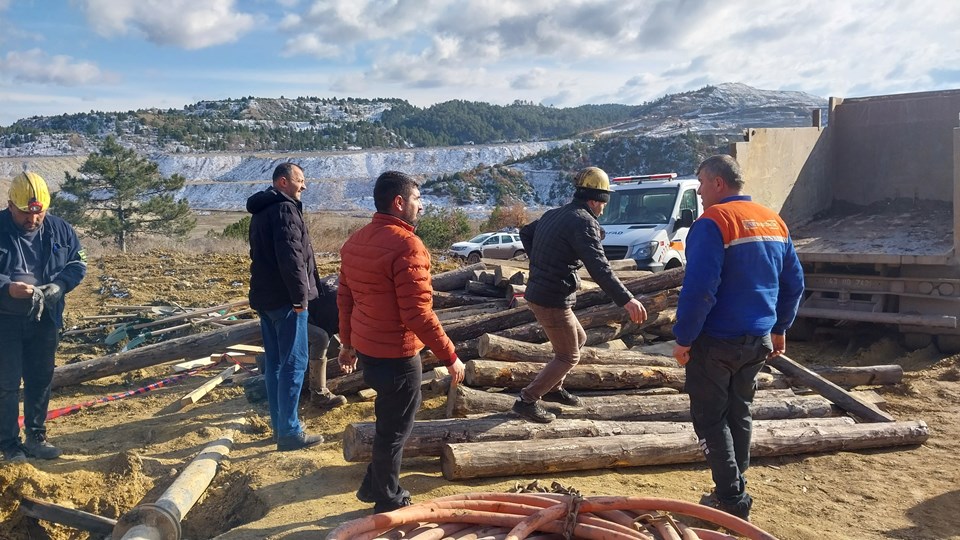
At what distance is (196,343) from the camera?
27.6ft

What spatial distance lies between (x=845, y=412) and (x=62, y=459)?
6.73 metres

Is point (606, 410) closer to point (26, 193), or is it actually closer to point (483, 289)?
point (483, 289)

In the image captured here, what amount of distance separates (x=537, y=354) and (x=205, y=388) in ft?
11.6

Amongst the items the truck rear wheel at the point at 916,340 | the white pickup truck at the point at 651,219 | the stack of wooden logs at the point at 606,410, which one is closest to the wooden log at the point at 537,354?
the stack of wooden logs at the point at 606,410

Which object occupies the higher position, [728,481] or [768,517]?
[728,481]

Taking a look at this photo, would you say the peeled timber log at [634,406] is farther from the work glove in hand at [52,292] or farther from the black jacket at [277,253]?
the work glove in hand at [52,292]

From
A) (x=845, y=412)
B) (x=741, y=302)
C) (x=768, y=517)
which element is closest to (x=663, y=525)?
(x=768, y=517)

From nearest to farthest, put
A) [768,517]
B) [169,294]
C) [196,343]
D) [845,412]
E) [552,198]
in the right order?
[768,517] → [845,412] → [196,343] → [169,294] → [552,198]

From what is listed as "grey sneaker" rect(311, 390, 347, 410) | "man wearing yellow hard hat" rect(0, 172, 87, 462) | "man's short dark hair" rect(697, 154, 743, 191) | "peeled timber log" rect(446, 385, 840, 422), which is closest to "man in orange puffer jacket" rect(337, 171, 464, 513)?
"peeled timber log" rect(446, 385, 840, 422)

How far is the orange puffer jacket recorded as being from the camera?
3.94m

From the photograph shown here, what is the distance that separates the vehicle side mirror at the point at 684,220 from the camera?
11.1m

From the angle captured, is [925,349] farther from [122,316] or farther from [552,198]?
[552,198]

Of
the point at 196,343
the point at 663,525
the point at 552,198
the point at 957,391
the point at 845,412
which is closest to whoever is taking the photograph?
the point at 663,525

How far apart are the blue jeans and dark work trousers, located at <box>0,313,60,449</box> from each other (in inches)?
70.3
